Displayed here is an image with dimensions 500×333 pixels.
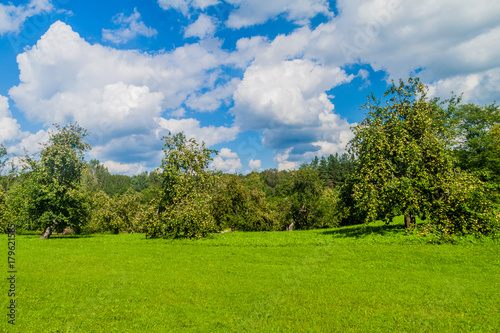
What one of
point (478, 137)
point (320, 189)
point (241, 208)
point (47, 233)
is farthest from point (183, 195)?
point (478, 137)

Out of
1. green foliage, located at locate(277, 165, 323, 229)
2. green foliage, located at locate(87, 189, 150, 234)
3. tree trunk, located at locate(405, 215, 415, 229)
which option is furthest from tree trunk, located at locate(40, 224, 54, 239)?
tree trunk, located at locate(405, 215, 415, 229)

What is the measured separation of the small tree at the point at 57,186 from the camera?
2986 centimetres

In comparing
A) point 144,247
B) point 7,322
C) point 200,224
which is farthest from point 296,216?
point 7,322

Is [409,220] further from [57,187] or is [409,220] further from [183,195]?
[57,187]

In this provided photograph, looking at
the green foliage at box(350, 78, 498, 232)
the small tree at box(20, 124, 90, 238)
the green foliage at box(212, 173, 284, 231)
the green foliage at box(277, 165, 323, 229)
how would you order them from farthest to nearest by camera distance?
1. the green foliage at box(277, 165, 323, 229)
2. the green foliage at box(212, 173, 284, 231)
3. the small tree at box(20, 124, 90, 238)
4. the green foliage at box(350, 78, 498, 232)

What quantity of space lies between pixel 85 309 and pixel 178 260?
873 cm

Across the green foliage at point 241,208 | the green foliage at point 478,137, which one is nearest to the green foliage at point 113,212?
the green foliage at point 241,208

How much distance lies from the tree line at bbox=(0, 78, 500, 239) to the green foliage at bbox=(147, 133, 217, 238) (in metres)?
0.11

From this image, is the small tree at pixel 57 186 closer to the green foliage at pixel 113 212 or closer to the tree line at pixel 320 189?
the tree line at pixel 320 189

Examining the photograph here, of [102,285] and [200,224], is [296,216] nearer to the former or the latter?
[200,224]

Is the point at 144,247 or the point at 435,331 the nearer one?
the point at 435,331

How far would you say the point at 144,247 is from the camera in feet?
77.7

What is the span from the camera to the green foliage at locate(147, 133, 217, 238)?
1081 inches

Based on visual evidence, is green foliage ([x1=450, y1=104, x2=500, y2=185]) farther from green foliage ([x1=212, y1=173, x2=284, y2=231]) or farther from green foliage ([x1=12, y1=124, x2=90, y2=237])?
green foliage ([x1=12, y1=124, x2=90, y2=237])
